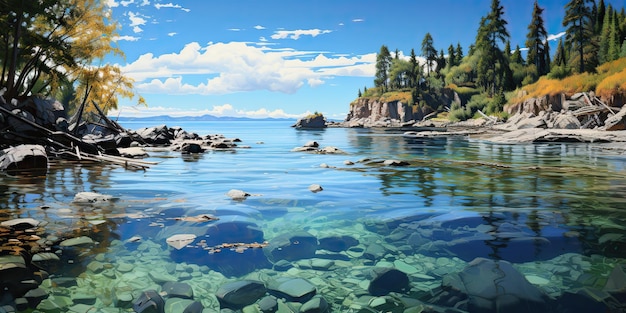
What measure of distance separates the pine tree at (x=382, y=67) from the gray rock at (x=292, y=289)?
12962cm

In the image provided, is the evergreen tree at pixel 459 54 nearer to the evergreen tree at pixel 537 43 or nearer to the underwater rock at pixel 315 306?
the evergreen tree at pixel 537 43

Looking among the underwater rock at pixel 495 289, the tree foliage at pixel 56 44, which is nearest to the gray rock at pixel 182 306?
the underwater rock at pixel 495 289

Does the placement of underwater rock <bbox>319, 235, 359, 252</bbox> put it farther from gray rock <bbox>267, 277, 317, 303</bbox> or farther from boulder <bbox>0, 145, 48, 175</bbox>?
boulder <bbox>0, 145, 48, 175</bbox>

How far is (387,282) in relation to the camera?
4188 mm

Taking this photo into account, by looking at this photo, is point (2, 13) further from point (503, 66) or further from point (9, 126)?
point (503, 66)

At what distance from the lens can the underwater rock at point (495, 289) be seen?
3.72 metres

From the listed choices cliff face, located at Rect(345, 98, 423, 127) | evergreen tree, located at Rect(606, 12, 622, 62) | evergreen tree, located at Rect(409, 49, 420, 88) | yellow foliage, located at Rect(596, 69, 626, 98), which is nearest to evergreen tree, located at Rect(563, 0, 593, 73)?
evergreen tree, located at Rect(606, 12, 622, 62)

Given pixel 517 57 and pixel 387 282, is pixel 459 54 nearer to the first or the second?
pixel 517 57

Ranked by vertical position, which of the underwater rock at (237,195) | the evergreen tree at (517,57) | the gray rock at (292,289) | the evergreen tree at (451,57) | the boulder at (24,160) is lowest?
the gray rock at (292,289)

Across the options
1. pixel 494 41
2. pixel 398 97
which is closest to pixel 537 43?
pixel 494 41

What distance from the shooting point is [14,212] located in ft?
23.9

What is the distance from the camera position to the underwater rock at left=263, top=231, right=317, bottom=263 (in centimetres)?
502

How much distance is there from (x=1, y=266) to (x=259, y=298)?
271 centimetres

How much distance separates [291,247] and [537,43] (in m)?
80.5
